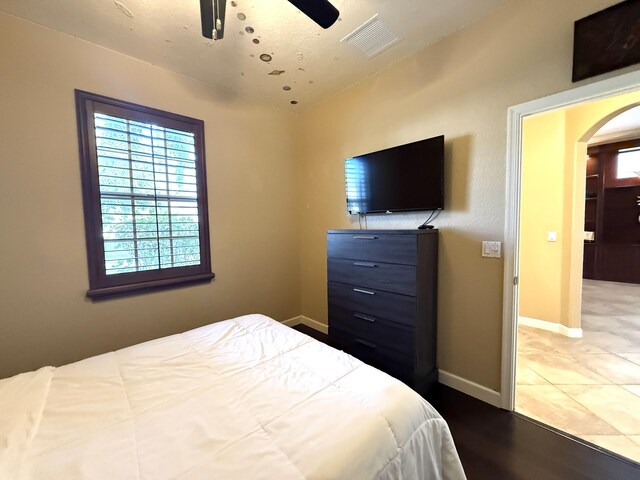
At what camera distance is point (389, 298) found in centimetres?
191

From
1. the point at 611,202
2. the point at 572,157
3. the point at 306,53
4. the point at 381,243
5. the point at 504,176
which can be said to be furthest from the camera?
the point at 611,202

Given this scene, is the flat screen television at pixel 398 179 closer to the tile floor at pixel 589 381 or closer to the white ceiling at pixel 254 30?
the white ceiling at pixel 254 30

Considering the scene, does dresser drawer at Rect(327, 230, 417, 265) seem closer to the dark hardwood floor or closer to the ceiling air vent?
the dark hardwood floor

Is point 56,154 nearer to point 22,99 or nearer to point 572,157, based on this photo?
point 22,99

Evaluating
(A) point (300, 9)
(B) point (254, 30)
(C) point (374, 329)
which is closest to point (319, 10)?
(A) point (300, 9)

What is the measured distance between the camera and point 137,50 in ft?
6.54

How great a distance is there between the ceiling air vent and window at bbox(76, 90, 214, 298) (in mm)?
1538

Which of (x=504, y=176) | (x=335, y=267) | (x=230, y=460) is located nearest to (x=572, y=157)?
(x=504, y=176)

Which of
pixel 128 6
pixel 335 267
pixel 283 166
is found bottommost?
pixel 335 267

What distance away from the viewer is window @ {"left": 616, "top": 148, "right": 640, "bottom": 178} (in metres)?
4.88

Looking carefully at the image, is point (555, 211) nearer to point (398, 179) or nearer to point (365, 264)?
point (398, 179)

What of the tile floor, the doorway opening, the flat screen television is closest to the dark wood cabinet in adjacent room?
the doorway opening

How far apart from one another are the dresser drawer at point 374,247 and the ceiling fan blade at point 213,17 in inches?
60.2

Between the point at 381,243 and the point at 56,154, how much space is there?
2400 millimetres
